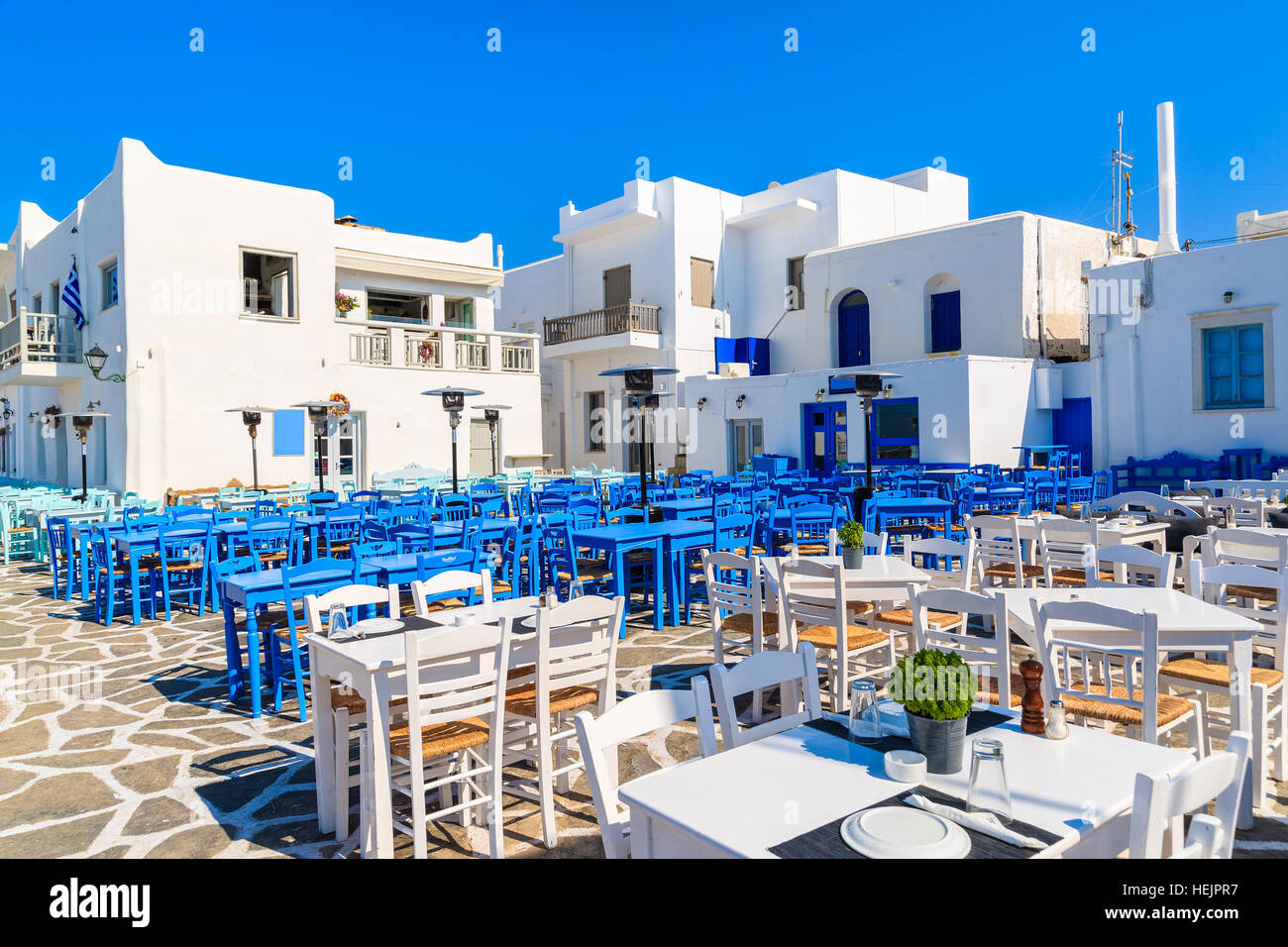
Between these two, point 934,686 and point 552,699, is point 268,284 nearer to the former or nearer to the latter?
point 552,699

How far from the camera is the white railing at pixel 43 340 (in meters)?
17.9

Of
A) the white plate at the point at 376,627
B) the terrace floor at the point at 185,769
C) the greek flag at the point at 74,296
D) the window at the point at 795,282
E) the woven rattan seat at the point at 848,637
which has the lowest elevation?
the terrace floor at the point at 185,769

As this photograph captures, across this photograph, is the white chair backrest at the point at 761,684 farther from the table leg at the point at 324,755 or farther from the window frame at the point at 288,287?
the window frame at the point at 288,287

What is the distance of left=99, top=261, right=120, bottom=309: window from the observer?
55.3ft

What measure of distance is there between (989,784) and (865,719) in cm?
55

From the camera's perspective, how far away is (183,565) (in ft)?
29.7

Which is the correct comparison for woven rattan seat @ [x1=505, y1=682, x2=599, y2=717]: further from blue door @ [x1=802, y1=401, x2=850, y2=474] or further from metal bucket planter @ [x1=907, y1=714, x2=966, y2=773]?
blue door @ [x1=802, y1=401, x2=850, y2=474]

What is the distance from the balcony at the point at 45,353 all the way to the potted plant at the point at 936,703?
20.1 m

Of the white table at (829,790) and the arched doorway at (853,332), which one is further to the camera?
the arched doorway at (853,332)

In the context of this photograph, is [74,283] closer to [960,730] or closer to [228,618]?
[228,618]

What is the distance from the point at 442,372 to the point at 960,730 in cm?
1870

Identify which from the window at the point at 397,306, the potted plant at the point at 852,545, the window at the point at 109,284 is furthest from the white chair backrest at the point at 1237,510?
the window at the point at 109,284

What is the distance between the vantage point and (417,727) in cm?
325

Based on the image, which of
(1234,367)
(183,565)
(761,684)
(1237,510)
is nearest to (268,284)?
(183,565)
